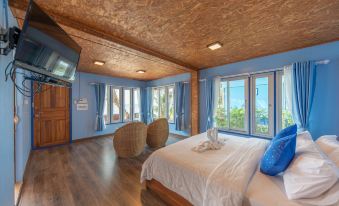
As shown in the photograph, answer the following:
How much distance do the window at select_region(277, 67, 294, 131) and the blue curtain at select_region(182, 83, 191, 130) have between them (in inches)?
99.3

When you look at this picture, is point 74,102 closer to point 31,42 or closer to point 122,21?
point 122,21

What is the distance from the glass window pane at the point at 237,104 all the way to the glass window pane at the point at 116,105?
172 inches

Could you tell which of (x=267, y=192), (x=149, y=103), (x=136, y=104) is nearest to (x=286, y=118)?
(x=267, y=192)

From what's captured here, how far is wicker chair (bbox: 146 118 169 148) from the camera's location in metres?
3.91

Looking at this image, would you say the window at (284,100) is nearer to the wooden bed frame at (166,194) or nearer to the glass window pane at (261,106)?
the glass window pane at (261,106)

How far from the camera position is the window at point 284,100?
294cm

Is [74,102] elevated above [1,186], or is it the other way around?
[74,102]

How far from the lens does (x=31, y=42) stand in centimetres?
108

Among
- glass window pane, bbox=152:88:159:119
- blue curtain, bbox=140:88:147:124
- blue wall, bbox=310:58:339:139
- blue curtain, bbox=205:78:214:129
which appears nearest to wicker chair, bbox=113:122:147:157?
blue curtain, bbox=205:78:214:129

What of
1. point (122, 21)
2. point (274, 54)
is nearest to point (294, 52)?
point (274, 54)

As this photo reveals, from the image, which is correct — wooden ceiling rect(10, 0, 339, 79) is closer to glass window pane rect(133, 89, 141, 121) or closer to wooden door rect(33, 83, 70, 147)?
wooden door rect(33, 83, 70, 147)

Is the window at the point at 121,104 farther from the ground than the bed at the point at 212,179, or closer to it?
farther from the ground

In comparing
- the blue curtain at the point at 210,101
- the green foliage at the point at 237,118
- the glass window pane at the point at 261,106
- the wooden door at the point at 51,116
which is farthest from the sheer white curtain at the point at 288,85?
the wooden door at the point at 51,116

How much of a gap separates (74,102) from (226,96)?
486 centimetres
